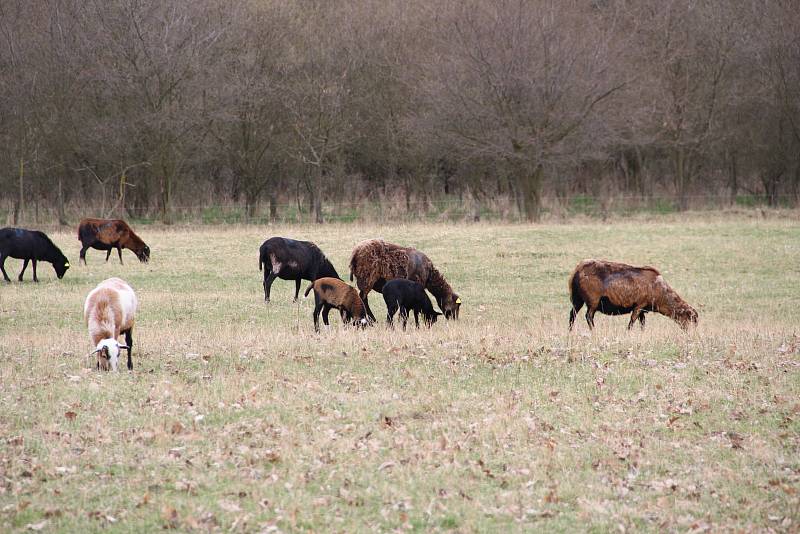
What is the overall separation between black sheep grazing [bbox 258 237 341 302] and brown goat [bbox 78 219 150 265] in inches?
288

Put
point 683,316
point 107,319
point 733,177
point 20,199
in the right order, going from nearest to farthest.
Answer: point 107,319, point 683,316, point 20,199, point 733,177

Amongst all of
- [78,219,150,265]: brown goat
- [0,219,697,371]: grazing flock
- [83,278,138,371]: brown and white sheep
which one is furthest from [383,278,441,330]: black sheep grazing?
[78,219,150,265]: brown goat

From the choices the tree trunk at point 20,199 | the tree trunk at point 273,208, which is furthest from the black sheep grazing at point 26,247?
the tree trunk at point 273,208

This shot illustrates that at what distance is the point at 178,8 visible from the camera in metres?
36.7

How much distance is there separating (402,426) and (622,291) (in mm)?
6473

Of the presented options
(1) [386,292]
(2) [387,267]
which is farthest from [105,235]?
(1) [386,292]

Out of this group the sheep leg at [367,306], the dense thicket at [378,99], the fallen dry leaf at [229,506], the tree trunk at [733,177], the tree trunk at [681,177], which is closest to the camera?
the fallen dry leaf at [229,506]

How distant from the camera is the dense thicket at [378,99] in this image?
35000 millimetres

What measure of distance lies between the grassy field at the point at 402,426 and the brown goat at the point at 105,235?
7.54 metres

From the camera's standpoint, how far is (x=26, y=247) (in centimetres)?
2064

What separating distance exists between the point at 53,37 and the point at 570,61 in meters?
20.6

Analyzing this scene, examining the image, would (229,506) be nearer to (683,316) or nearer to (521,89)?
(683,316)

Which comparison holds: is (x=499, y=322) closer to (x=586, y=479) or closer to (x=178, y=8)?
(x=586, y=479)

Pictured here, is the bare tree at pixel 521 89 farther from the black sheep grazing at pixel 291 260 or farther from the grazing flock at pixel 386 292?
the grazing flock at pixel 386 292
